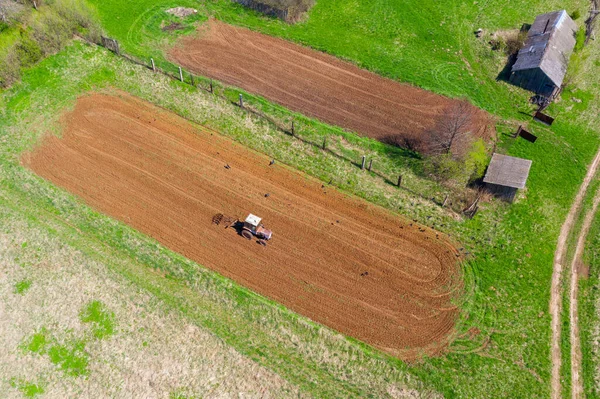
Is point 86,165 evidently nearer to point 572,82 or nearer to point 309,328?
point 309,328

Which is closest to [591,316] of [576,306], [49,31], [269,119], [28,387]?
[576,306]

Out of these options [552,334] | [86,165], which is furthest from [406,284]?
[86,165]

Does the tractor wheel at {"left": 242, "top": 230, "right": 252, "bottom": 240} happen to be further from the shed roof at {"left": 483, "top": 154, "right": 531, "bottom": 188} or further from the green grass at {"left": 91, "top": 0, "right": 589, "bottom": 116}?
the green grass at {"left": 91, "top": 0, "right": 589, "bottom": 116}

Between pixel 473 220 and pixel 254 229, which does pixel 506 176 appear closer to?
pixel 473 220

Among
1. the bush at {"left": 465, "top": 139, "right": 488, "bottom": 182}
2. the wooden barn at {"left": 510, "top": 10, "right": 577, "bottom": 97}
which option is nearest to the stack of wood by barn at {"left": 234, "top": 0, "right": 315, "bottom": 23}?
the wooden barn at {"left": 510, "top": 10, "right": 577, "bottom": 97}

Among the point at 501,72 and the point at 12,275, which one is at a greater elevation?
the point at 501,72

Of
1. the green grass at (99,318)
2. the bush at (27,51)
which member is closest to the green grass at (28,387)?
the green grass at (99,318)
